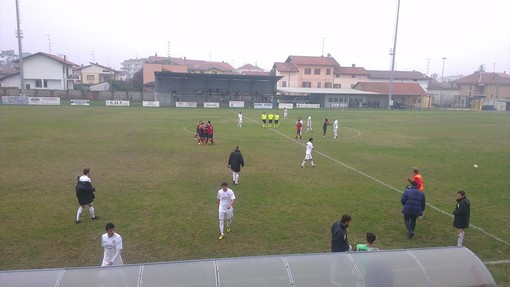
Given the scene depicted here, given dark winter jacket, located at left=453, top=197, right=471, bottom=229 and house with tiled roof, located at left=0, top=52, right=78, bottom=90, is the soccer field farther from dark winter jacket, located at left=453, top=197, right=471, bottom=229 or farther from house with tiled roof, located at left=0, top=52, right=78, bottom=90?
house with tiled roof, located at left=0, top=52, right=78, bottom=90

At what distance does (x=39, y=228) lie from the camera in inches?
417

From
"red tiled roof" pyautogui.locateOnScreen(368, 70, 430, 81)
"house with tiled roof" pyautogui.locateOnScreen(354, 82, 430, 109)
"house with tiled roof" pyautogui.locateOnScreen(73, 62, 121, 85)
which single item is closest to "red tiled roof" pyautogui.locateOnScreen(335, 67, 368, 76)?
"red tiled roof" pyautogui.locateOnScreen(368, 70, 430, 81)

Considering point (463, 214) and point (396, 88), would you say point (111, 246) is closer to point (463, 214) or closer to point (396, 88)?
point (463, 214)

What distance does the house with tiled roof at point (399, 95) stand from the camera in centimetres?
8062

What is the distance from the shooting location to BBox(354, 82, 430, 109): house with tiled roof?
265ft

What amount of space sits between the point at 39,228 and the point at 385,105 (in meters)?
Answer: 79.4

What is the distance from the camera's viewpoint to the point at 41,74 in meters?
75.3

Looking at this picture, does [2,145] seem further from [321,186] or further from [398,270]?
[398,270]

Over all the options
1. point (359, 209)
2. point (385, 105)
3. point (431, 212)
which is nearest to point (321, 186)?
point (359, 209)

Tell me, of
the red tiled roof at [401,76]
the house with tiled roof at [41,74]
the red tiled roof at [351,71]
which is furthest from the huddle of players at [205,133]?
the red tiled roof at [401,76]

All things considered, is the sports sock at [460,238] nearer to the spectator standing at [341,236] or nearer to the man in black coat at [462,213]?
the man in black coat at [462,213]

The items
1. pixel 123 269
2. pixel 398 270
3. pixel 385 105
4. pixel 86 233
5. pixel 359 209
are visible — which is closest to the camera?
pixel 123 269

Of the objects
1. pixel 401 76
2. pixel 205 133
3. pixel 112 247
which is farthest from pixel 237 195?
pixel 401 76

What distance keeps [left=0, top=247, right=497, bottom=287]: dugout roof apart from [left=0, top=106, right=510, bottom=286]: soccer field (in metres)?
3.06
